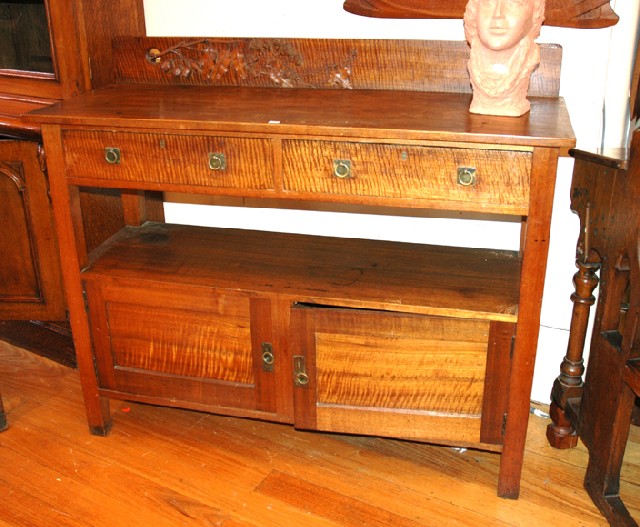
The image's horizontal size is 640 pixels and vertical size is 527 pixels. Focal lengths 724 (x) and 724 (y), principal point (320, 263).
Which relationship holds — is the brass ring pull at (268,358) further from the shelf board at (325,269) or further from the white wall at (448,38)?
the white wall at (448,38)

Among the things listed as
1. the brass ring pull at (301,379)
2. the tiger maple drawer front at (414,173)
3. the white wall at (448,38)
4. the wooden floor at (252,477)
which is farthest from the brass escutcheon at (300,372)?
the white wall at (448,38)

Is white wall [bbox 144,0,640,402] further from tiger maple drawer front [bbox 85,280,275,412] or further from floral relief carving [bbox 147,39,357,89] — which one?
tiger maple drawer front [bbox 85,280,275,412]

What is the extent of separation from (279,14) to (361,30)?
25 cm

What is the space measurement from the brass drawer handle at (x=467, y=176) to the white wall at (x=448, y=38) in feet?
1.86

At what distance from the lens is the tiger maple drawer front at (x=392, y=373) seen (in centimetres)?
171

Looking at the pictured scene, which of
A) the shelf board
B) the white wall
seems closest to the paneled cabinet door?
the shelf board

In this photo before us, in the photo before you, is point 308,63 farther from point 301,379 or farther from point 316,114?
point 301,379

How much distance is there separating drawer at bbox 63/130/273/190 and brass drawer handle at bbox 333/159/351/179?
0.15 metres

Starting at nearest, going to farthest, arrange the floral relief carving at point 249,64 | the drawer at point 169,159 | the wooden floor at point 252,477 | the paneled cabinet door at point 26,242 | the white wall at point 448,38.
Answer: the drawer at point 169,159 → the wooden floor at point 252,477 → the white wall at point 448,38 → the floral relief carving at point 249,64 → the paneled cabinet door at point 26,242

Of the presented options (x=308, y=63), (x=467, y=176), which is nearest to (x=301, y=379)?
(x=467, y=176)

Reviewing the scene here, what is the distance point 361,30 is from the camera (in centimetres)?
203

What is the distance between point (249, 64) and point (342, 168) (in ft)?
2.04

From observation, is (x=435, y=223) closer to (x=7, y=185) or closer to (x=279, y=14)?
(x=279, y=14)

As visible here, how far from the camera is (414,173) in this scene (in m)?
1.55
